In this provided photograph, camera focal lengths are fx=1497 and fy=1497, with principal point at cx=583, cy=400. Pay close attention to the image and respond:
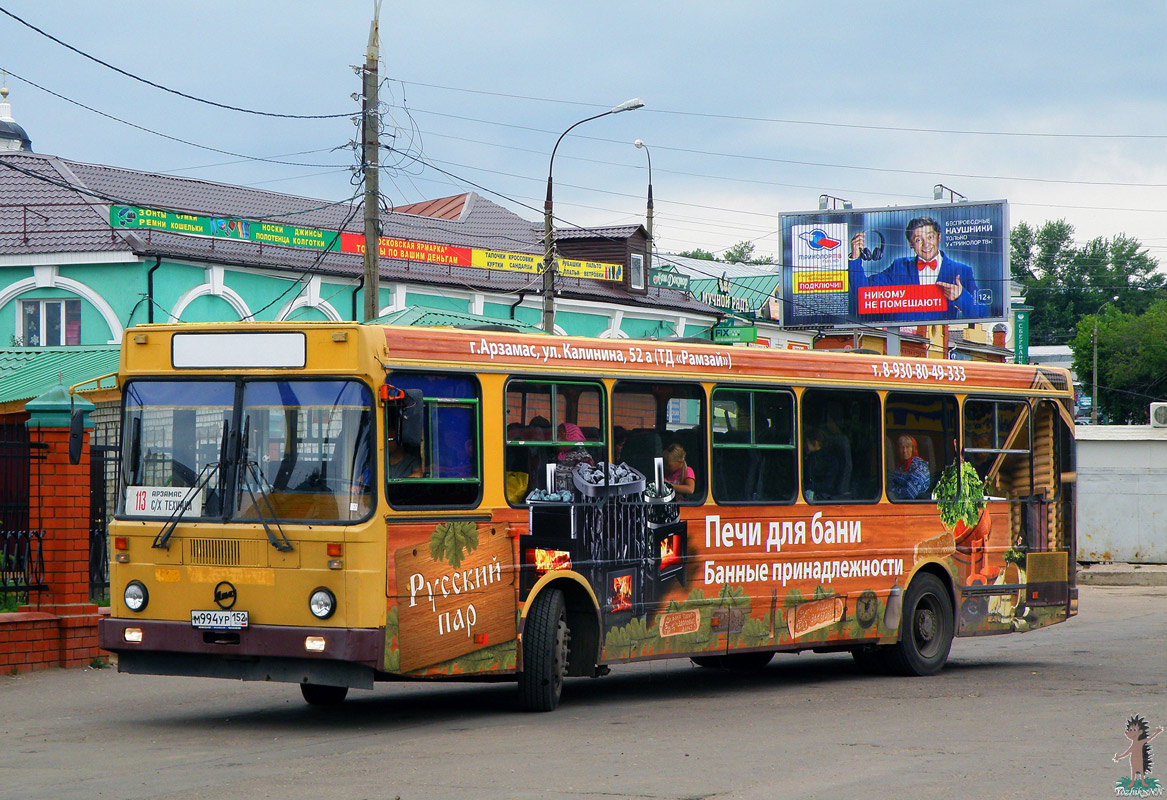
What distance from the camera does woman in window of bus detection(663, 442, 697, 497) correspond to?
11.8 metres

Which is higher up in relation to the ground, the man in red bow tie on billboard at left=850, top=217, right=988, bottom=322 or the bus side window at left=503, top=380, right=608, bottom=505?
the man in red bow tie on billboard at left=850, top=217, right=988, bottom=322

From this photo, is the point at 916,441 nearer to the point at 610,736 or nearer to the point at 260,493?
the point at 610,736

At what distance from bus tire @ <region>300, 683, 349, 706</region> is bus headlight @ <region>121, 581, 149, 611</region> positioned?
5.75ft

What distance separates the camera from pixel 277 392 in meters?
9.95

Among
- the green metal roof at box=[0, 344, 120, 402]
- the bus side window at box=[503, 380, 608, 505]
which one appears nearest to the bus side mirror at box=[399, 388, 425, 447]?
the bus side window at box=[503, 380, 608, 505]

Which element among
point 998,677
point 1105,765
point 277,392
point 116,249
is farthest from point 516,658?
point 116,249

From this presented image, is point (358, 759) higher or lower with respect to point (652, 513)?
lower

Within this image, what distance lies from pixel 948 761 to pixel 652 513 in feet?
12.1

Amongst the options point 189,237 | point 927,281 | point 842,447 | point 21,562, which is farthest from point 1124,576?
point 21,562

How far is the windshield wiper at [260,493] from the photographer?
9.74 m

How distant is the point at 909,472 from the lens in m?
13.9

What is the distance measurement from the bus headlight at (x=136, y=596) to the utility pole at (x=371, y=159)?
449 inches

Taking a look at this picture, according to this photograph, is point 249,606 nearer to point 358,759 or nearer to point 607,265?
point 358,759

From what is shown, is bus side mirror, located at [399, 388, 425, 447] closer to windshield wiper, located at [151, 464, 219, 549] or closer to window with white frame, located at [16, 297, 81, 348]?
windshield wiper, located at [151, 464, 219, 549]
